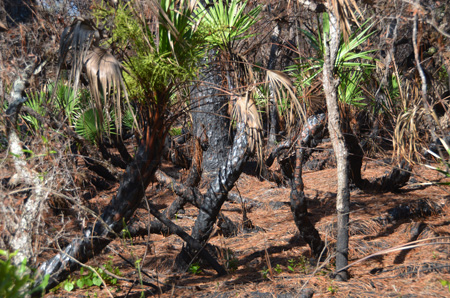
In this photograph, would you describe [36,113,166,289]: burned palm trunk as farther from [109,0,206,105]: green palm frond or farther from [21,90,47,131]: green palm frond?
[21,90,47,131]: green palm frond

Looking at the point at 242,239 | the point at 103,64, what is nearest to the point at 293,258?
the point at 242,239

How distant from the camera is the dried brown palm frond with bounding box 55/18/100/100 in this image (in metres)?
2.86

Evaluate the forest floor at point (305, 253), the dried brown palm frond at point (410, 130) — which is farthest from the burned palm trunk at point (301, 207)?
the dried brown palm frond at point (410, 130)

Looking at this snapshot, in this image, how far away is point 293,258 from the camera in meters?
4.30

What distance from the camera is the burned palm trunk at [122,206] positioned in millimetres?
3359

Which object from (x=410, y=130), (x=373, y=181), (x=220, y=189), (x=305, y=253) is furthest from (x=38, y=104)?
(x=373, y=181)

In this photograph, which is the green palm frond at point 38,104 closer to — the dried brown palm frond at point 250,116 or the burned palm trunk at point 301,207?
the dried brown palm frond at point 250,116

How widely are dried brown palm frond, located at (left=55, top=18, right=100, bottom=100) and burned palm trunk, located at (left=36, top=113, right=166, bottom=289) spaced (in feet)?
2.40

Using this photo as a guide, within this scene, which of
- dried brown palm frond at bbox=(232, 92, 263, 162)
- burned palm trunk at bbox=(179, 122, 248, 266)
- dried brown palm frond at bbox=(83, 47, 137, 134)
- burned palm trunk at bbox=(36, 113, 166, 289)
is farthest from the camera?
burned palm trunk at bbox=(179, 122, 248, 266)

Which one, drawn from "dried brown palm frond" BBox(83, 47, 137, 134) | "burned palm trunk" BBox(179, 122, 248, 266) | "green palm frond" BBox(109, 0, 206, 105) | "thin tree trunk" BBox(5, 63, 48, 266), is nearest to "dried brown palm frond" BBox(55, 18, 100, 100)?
"dried brown palm frond" BBox(83, 47, 137, 134)

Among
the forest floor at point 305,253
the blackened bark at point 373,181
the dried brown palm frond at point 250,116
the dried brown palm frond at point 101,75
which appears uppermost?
the dried brown palm frond at point 101,75

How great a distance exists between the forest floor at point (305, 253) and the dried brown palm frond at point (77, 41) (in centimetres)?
143

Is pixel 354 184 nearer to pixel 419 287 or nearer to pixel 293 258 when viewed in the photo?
pixel 293 258

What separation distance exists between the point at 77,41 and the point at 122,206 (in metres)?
1.31
